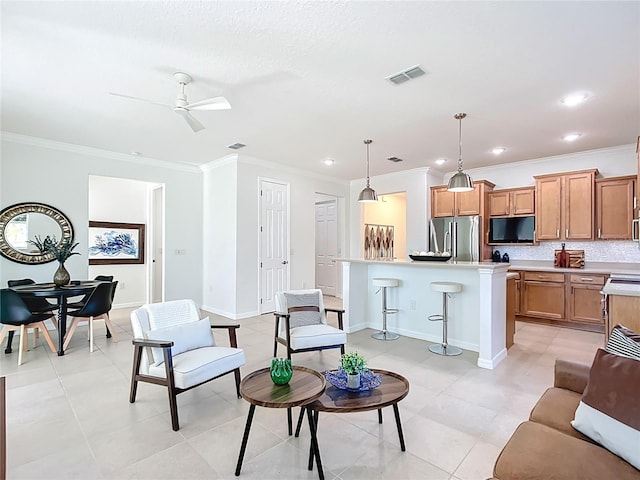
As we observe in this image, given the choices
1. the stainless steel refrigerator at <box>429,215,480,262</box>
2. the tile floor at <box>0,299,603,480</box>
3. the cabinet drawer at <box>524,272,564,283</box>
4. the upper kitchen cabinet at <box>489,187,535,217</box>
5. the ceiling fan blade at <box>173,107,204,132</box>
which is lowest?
the tile floor at <box>0,299,603,480</box>

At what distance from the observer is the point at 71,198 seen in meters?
5.07

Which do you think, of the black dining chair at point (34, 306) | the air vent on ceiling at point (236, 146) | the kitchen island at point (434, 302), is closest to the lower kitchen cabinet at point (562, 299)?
the kitchen island at point (434, 302)

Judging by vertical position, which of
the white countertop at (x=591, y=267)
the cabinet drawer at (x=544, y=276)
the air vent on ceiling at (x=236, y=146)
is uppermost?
the air vent on ceiling at (x=236, y=146)

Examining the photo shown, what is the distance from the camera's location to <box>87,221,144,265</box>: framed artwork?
6.32 m

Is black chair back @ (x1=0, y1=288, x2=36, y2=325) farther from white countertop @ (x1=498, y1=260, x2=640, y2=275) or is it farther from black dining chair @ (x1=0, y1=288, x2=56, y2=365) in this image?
white countertop @ (x1=498, y1=260, x2=640, y2=275)

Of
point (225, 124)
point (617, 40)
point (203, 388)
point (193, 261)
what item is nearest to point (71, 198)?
point (193, 261)

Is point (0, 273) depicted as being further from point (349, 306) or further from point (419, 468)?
point (419, 468)

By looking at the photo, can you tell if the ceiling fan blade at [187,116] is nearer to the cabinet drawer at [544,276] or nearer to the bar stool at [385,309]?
the bar stool at [385,309]

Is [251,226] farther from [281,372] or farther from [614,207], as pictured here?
[614,207]

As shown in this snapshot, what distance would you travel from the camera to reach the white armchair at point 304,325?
10.8 feet

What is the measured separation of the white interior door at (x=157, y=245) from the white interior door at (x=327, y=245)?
3660mm

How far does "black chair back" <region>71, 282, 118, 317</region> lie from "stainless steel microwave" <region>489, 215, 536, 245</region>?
6295mm

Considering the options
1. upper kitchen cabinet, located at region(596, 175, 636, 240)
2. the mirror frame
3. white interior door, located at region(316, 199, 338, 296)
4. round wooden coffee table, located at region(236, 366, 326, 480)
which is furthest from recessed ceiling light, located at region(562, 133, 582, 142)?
the mirror frame

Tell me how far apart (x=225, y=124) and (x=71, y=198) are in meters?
2.92
